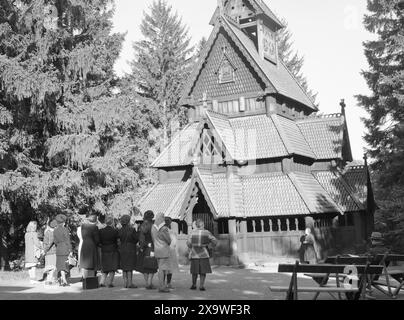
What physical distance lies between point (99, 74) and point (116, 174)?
548 cm

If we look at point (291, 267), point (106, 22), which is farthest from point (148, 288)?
point (106, 22)

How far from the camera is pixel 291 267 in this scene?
27.1ft

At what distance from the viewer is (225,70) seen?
27.6 metres

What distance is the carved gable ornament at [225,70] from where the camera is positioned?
89.7 feet

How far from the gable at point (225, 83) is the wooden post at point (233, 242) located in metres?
8.61

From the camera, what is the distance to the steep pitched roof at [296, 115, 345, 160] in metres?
26.1

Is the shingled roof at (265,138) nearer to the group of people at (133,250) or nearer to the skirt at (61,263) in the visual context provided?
the group of people at (133,250)

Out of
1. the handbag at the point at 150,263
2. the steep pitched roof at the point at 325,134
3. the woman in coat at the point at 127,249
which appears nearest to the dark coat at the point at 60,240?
the woman in coat at the point at 127,249

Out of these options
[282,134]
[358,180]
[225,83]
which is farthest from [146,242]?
[225,83]

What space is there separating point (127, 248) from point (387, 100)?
1422 cm

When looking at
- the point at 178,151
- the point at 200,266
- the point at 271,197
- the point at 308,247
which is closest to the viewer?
the point at 200,266

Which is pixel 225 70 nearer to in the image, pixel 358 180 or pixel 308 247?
pixel 358 180

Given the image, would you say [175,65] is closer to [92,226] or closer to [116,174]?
[116,174]

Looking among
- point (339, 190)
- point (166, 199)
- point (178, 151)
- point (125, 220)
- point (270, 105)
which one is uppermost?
point (270, 105)
